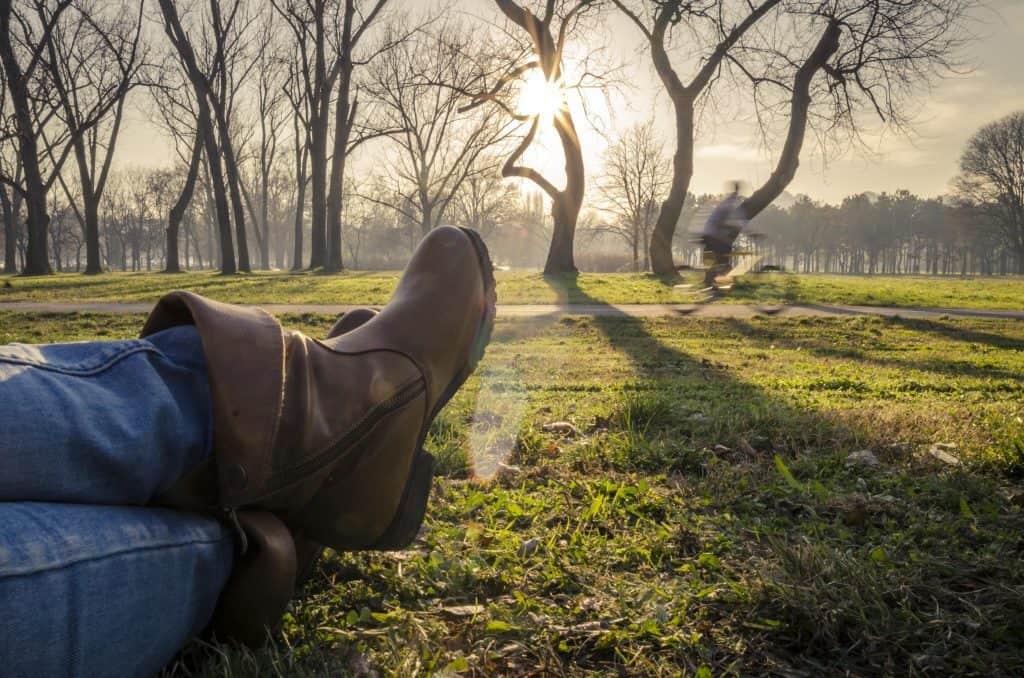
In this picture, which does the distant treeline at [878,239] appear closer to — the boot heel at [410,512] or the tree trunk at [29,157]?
the tree trunk at [29,157]

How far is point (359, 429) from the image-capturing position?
1.21m

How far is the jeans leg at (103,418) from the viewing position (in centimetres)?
85

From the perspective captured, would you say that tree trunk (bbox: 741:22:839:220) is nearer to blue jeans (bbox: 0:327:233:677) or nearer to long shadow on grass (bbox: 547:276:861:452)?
long shadow on grass (bbox: 547:276:861:452)

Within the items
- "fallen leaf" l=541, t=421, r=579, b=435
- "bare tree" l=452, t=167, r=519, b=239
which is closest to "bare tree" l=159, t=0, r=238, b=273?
"fallen leaf" l=541, t=421, r=579, b=435

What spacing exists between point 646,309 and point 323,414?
789 cm

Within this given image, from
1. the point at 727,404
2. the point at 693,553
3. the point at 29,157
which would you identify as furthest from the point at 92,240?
the point at 693,553

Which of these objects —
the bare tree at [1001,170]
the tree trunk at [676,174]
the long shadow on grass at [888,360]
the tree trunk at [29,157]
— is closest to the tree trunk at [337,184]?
the tree trunk at [29,157]

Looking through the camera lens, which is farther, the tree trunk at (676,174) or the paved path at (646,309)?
the tree trunk at (676,174)

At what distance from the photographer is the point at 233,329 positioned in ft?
3.47

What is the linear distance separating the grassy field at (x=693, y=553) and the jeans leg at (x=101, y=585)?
Result: 16 cm

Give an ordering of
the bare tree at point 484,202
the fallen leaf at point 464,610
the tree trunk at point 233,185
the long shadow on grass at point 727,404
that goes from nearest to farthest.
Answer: the fallen leaf at point 464,610 → the long shadow on grass at point 727,404 → the tree trunk at point 233,185 → the bare tree at point 484,202

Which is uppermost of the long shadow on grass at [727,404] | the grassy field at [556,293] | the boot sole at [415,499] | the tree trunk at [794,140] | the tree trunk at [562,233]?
the tree trunk at [794,140]

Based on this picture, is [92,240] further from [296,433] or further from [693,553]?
[693,553]

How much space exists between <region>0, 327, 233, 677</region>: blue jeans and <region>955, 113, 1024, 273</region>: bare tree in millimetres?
63262
